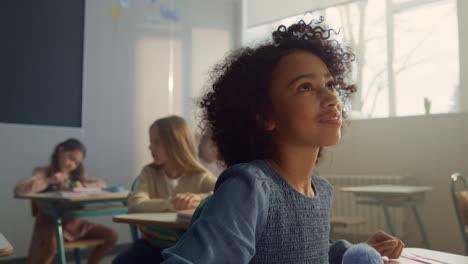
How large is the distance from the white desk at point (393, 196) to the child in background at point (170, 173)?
150 centimetres

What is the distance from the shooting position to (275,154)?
0.78m

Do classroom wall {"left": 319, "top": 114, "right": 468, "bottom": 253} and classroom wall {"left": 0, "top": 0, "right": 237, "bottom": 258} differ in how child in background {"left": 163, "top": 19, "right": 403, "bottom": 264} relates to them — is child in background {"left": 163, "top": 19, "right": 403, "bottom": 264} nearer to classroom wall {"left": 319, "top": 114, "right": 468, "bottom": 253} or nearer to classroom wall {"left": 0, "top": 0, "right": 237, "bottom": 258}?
classroom wall {"left": 319, "top": 114, "right": 468, "bottom": 253}

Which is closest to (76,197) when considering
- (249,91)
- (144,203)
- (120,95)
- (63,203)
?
(63,203)

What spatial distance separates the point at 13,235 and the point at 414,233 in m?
3.69

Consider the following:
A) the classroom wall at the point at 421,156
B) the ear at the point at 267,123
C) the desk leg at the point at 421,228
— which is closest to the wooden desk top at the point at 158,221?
the ear at the point at 267,123

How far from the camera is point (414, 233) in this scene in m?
4.07

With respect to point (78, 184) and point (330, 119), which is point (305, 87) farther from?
point (78, 184)

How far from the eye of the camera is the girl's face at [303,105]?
→ 750mm

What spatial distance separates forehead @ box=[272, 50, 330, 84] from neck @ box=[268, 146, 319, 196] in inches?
5.1

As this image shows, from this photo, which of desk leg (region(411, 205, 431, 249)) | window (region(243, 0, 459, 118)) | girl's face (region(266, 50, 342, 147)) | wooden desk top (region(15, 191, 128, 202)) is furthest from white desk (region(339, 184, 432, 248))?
girl's face (region(266, 50, 342, 147))

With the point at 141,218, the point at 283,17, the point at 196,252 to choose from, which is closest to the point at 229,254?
the point at 196,252

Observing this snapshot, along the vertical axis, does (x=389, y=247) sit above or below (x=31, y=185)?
above

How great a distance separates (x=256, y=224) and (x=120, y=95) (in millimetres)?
4253

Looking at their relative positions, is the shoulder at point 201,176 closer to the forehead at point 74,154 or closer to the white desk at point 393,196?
the white desk at point 393,196
